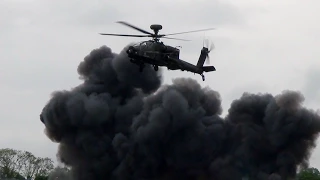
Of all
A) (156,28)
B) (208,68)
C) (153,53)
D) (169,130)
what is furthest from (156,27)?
(169,130)

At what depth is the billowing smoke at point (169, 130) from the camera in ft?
339

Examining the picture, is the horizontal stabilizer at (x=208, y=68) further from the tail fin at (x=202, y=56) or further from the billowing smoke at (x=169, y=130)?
the billowing smoke at (x=169, y=130)

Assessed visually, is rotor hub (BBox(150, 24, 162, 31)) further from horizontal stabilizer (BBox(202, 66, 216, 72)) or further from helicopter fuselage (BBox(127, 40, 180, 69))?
horizontal stabilizer (BBox(202, 66, 216, 72))

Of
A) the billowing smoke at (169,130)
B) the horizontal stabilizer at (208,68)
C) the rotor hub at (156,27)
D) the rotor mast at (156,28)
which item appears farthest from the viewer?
the billowing smoke at (169,130)

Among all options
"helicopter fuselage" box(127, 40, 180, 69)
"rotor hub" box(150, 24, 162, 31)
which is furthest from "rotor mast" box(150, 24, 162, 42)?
"helicopter fuselage" box(127, 40, 180, 69)

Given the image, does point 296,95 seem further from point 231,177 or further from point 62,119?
point 62,119

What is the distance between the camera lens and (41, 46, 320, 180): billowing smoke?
103375 millimetres

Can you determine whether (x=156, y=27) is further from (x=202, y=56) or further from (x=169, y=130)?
(x=169, y=130)

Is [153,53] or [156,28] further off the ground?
[156,28]

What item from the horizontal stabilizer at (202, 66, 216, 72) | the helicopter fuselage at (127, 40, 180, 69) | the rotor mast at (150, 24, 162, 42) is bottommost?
the horizontal stabilizer at (202, 66, 216, 72)

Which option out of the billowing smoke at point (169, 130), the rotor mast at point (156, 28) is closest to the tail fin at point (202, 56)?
the rotor mast at point (156, 28)

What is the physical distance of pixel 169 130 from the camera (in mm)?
104812

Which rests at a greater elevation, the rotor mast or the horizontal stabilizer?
the rotor mast

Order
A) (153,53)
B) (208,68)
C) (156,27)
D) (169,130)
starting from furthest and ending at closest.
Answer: (169,130), (156,27), (153,53), (208,68)
